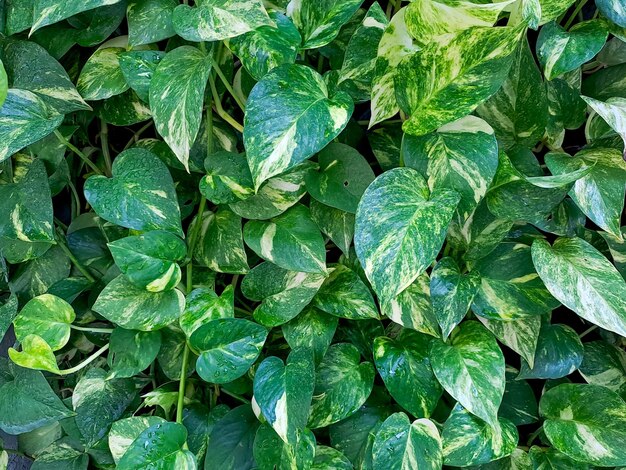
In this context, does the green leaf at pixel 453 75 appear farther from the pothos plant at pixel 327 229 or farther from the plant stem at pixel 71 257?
the plant stem at pixel 71 257

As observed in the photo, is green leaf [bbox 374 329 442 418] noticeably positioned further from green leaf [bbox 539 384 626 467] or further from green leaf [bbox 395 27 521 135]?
green leaf [bbox 395 27 521 135]

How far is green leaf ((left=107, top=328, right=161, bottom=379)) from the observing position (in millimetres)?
757

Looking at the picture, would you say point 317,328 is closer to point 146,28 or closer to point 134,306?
point 134,306

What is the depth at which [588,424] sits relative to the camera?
722 mm

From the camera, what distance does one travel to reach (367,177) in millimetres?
710

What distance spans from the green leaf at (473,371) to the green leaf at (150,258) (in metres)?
0.34

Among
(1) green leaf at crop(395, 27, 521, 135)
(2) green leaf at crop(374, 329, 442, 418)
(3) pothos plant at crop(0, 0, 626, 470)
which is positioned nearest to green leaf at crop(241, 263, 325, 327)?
(3) pothos plant at crop(0, 0, 626, 470)

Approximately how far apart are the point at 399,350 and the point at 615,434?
28 cm

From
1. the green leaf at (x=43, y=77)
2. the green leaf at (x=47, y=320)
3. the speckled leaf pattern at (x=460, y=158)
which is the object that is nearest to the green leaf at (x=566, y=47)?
the speckled leaf pattern at (x=460, y=158)

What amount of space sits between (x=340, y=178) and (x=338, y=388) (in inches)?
10.7

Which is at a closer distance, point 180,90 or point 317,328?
point 180,90

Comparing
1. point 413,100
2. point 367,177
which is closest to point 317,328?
point 367,177

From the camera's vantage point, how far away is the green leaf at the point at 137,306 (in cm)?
70

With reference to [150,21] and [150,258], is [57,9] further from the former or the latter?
[150,258]
